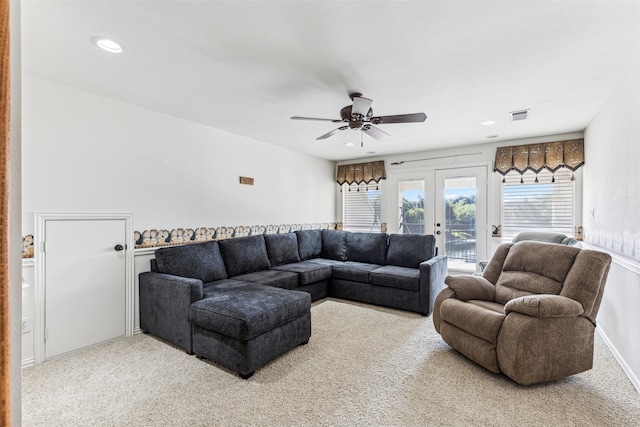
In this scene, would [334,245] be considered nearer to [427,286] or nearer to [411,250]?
[411,250]

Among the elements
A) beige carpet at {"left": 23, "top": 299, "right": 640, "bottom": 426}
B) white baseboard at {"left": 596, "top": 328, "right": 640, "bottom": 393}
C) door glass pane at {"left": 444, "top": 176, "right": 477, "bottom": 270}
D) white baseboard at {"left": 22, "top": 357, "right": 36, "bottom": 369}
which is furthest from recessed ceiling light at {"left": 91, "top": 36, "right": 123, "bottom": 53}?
door glass pane at {"left": 444, "top": 176, "right": 477, "bottom": 270}

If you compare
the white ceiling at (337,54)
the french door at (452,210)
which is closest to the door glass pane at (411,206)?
the french door at (452,210)

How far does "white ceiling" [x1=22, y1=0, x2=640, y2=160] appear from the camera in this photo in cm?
174

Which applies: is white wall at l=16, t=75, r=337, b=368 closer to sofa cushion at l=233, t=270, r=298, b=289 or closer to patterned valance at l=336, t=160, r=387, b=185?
sofa cushion at l=233, t=270, r=298, b=289

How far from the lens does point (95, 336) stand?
9.42 feet

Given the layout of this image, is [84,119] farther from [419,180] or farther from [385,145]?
[419,180]

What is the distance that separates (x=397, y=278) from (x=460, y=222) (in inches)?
83.2

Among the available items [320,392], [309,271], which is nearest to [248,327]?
[320,392]

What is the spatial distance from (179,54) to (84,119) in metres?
1.37

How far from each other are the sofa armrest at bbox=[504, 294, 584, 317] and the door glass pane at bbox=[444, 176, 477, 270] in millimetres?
3000

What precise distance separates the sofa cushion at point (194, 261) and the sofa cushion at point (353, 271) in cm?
160

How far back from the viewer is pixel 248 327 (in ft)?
7.34

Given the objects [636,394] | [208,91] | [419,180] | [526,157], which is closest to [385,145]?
[419,180]

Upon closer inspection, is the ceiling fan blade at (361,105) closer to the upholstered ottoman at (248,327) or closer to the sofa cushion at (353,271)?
the upholstered ottoman at (248,327)
